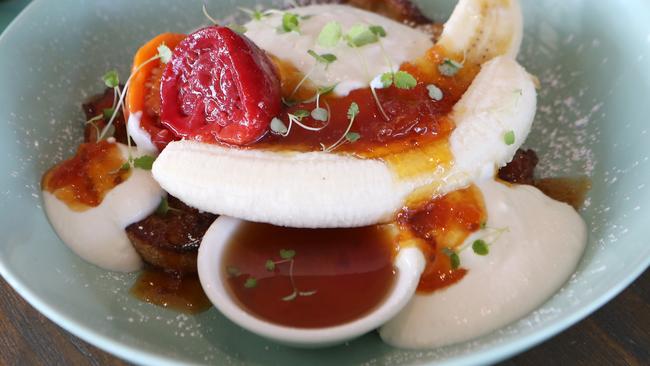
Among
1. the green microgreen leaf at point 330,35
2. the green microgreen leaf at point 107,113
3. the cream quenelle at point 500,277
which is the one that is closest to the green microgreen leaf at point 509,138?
the cream quenelle at point 500,277

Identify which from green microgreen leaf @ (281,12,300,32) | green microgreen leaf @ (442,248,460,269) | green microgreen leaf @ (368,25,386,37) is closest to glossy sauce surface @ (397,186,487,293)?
green microgreen leaf @ (442,248,460,269)

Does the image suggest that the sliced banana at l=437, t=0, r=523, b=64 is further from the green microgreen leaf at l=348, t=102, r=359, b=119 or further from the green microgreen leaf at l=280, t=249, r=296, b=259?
the green microgreen leaf at l=280, t=249, r=296, b=259

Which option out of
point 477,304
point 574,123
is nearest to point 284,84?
point 477,304

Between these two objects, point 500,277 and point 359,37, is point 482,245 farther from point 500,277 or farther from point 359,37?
point 359,37

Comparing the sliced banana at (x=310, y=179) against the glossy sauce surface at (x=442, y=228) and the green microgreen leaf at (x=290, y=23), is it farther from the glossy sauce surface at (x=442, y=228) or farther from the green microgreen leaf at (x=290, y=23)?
the green microgreen leaf at (x=290, y=23)

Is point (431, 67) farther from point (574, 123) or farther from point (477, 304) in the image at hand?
point (477, 304)

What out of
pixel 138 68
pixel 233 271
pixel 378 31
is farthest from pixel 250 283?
pixel 378 31
